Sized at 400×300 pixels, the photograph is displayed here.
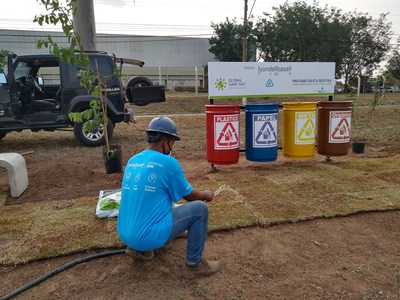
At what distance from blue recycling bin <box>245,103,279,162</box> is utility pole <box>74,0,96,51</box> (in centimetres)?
679

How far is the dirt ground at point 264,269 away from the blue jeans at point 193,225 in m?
0.21

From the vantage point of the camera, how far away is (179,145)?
9.40 meters

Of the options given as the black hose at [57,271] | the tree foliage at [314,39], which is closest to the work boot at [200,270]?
the black hose at [57,271]

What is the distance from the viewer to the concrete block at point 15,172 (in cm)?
480

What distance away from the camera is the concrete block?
189 inches

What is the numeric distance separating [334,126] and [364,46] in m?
49.0

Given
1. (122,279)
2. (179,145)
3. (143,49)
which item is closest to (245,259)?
(122,279)

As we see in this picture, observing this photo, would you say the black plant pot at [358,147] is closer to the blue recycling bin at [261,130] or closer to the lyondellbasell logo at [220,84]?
the blue recycling bin at [261,130]

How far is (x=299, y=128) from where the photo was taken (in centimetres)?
633

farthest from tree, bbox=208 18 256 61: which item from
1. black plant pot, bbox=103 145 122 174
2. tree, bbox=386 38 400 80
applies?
black plant pot, bbox=103 145 122 174

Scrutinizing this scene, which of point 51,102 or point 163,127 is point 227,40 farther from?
point 163,127

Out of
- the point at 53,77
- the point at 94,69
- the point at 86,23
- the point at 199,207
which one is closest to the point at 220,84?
the point at 199,207

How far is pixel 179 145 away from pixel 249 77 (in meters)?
3.62

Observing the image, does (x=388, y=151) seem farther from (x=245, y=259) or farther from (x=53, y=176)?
(x=53, y=176)
